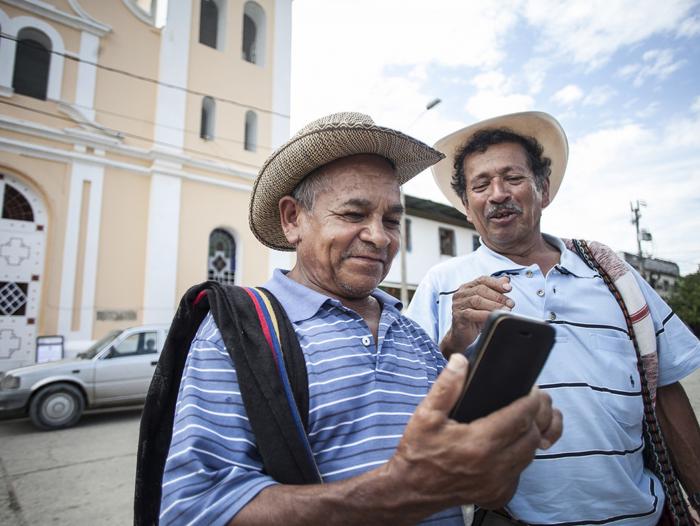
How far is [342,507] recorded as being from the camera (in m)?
0.83

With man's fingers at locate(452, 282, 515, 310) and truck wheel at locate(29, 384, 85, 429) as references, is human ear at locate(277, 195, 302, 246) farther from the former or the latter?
truck wheel at locate(29, 384, 85, 429)

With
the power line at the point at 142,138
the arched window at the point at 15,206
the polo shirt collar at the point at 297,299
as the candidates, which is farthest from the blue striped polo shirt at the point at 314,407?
the power line at the point at 142,138

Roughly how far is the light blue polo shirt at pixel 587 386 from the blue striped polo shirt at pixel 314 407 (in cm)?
44

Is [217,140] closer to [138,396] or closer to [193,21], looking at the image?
[193,21]

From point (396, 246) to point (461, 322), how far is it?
372 mm

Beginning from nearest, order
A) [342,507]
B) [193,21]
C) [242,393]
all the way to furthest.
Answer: [342,507] < [242,393] < [193,21]

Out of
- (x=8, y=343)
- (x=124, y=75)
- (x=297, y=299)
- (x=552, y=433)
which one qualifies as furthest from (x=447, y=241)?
(x=552, y=433)

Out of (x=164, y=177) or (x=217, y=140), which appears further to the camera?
(x=217, y=140)

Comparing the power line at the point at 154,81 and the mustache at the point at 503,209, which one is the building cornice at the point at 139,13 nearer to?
the power line at the point at 154,81

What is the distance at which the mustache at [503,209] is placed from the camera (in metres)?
1.84

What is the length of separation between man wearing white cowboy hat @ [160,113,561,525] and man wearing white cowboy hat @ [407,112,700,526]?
1.02ft

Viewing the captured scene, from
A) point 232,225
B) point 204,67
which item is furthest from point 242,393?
point 204,67

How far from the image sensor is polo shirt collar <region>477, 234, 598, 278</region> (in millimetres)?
1773

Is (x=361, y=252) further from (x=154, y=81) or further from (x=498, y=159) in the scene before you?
(x=154, y=81)
